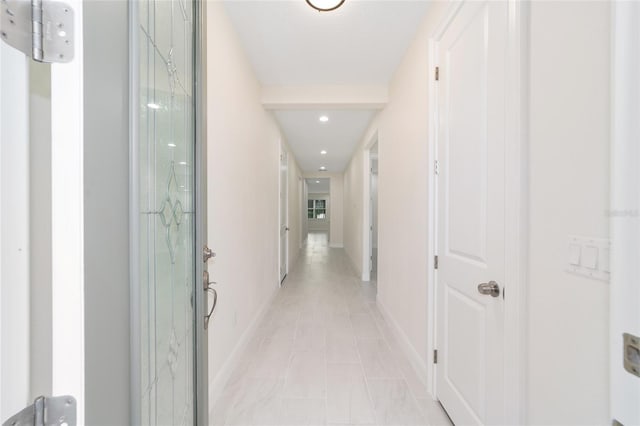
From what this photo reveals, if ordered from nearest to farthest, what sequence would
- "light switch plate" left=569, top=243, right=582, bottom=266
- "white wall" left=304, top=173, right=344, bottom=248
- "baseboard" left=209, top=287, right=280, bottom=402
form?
1. "light switch plate" left=569, top=243, right=582, bottom=266
2. "baseboard" left=209, top=287, right=280, bottom=402
3. "white wall" left=304, top=173, right=344, bottom=248

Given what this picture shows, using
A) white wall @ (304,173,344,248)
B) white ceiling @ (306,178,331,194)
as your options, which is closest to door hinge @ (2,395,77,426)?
white wall @ (304,173,344,248)

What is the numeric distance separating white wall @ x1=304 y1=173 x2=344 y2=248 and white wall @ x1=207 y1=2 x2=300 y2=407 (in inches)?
234

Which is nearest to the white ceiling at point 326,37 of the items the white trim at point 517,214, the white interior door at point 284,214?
the white trim at point 517,214

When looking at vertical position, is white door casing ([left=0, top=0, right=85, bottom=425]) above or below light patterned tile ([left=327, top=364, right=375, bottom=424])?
above

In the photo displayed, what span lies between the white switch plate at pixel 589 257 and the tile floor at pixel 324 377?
1.29 metres

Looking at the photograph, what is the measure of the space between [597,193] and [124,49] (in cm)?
127

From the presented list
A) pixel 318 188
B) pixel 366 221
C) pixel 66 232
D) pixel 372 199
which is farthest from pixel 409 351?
pixel 318 188

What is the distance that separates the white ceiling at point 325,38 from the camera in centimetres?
187

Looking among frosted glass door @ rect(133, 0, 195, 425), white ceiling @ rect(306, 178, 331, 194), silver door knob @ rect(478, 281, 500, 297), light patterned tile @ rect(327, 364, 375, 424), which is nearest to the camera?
frosted glass door @ rect(133, 0, 195, 425)

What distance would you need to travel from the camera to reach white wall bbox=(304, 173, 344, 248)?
902 centimetres

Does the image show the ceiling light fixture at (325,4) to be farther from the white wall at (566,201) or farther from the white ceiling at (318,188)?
the white ceiling at (318,188)

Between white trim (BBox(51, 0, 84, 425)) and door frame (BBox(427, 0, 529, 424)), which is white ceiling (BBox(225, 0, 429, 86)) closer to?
door frame (BBox(427, 0, 529, 424))

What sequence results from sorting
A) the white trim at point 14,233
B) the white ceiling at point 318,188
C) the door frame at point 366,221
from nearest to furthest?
the white trim at point 14,233 → the door frame at point 366,221 → the white ceiling at point 318,188

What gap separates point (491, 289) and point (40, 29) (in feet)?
5.08
